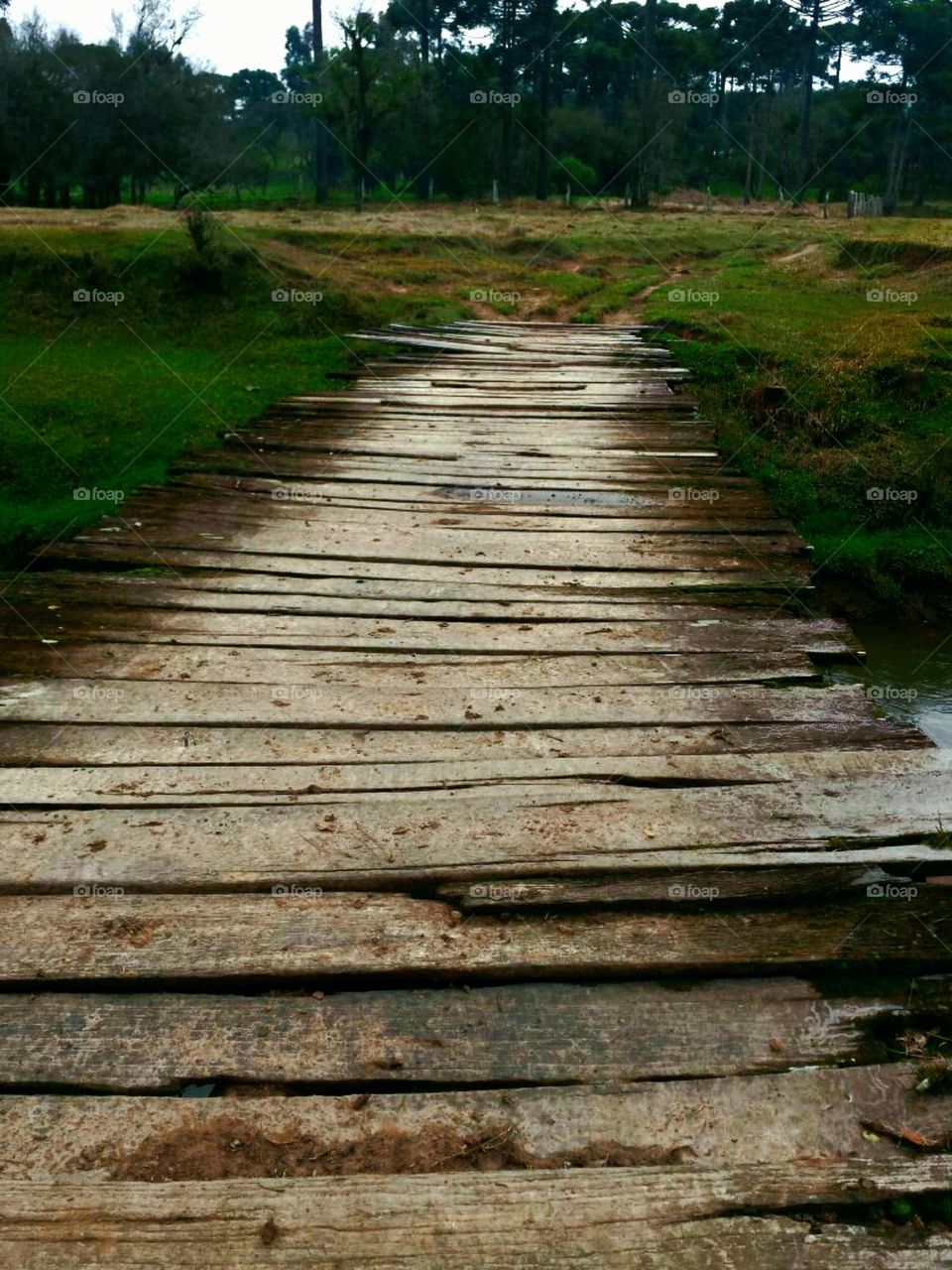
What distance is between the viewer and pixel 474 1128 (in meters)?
2.26

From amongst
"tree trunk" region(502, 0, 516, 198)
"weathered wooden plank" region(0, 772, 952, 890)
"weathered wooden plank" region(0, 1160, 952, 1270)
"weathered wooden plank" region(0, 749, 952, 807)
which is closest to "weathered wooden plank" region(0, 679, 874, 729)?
"weathered wooden plank" region(0, 749, 952, 807)

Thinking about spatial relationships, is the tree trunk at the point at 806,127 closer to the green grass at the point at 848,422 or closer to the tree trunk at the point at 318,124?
the tree trunk at the point at 318,124

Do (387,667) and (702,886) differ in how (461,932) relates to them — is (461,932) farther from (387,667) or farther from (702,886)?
(387,667)

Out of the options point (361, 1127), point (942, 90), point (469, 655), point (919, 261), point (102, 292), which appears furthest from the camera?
point (942, 90)

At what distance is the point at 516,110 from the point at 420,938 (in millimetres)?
43128

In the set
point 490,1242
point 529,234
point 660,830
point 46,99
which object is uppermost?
point 46,99

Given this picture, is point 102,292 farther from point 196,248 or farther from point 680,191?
point 680,191

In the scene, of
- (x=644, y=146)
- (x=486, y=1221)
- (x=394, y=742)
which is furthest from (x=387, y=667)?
(x=644, y=146)

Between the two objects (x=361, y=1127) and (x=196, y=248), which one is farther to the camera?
(x=196, y=248)

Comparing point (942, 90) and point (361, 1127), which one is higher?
point (942, 90)

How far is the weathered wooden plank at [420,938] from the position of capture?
105 inches

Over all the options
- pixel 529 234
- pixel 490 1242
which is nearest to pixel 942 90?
pixel 529 234

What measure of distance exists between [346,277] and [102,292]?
4047 millimetres

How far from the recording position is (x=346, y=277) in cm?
1706
